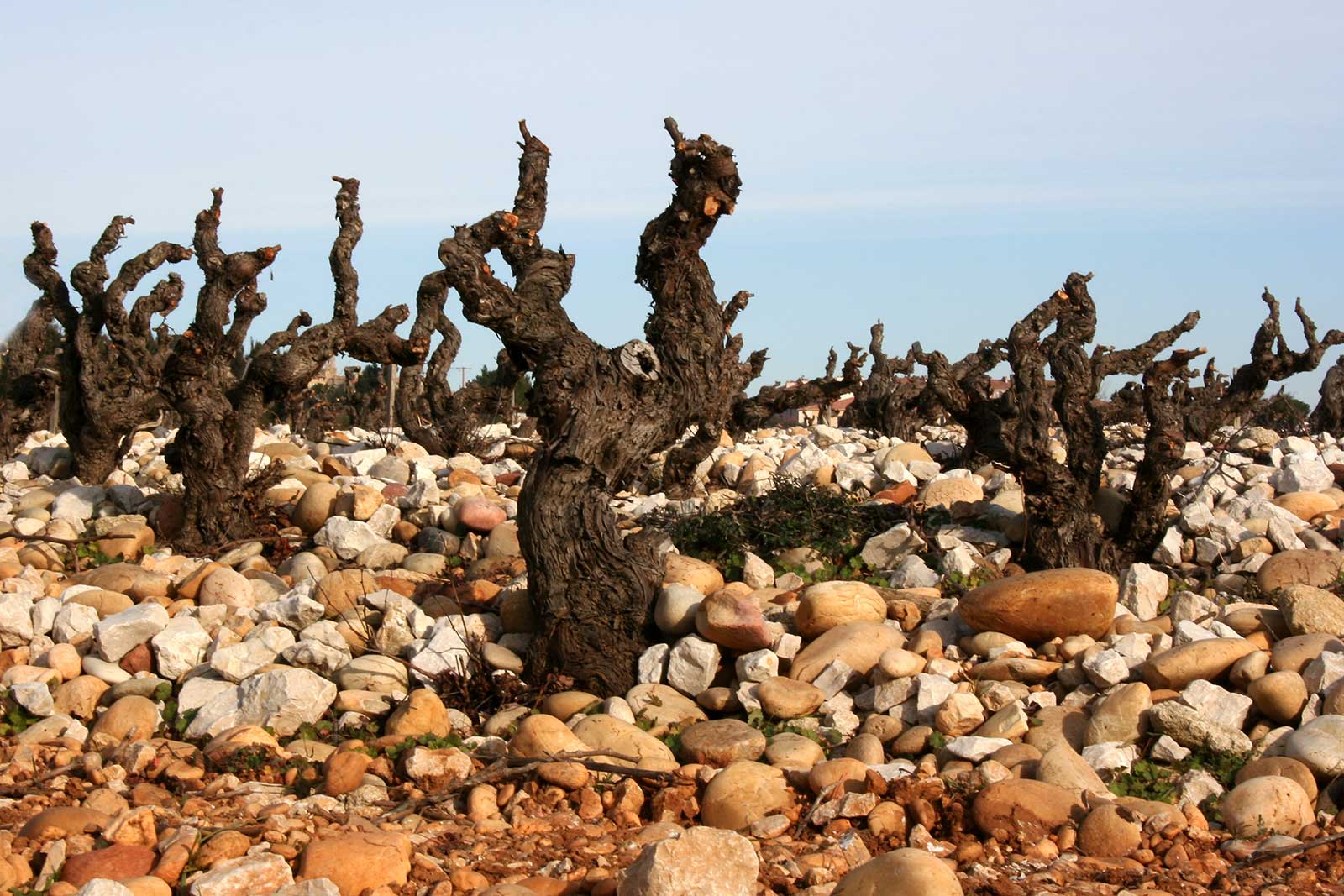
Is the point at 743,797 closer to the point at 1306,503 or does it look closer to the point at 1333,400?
the point at 1306,503

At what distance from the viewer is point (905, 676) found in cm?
653

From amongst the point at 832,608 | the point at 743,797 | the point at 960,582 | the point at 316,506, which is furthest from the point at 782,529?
the point at 316,506

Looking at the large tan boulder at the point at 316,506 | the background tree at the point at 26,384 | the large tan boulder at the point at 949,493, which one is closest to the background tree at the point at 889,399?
the large tan boulder at the point at 949,493

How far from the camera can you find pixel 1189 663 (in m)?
6.39

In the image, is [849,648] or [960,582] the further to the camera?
[960,582]

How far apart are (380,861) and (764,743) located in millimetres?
2070

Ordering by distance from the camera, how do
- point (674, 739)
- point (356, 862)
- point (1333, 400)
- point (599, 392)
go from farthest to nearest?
point (1333, 400) → point (599, 392) → point (674, 739) → point (356, 862)

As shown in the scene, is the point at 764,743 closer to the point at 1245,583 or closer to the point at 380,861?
the point at 380,861

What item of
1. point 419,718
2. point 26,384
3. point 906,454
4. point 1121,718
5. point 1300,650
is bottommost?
point 419,718

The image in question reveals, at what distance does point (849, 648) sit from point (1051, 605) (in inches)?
43.6

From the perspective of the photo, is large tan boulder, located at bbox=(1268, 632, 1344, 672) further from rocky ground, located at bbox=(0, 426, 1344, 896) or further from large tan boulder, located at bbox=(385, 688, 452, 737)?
large tan boulder, located at bbox=(385, 688, 452, 737)

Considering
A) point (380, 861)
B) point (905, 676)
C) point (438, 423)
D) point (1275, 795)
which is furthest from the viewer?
point (438, 423)

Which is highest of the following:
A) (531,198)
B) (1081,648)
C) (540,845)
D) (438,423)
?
(531,198)

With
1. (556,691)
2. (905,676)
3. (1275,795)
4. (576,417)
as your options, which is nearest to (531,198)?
(576,417)
